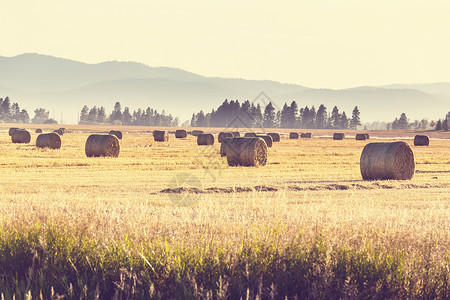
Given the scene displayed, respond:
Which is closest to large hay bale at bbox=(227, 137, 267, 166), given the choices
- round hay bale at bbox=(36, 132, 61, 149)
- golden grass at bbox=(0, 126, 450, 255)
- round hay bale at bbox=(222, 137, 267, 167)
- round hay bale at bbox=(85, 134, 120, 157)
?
round hay bale at bbox=(222, 137, 267, 167)

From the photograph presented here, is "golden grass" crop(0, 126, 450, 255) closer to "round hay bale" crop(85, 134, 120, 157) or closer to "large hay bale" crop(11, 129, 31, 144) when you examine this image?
"round hay bale" crop(85, 134, 120, 157)

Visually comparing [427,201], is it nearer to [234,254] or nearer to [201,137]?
[234,254]

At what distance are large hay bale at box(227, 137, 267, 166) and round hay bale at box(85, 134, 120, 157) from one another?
1004 cm

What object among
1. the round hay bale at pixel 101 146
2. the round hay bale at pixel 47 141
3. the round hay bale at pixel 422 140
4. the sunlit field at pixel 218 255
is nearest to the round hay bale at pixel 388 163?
the sunlit field at pixel 218 255

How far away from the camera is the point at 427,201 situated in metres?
17.9

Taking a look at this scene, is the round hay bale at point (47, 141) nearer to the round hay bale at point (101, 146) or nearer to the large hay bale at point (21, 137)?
the round hay bale at point (101, 146)

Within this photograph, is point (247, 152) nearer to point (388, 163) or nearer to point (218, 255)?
point (388, 163)

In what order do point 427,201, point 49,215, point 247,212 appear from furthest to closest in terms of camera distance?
point 427,201 < point 247,212 < point 49,215

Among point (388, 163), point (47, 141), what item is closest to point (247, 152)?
point (388, 163)

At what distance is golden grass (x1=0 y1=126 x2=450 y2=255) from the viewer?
1001cm

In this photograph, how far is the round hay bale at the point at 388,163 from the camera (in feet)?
84.5

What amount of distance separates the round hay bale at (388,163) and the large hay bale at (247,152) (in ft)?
24.1

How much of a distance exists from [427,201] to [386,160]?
322 inches

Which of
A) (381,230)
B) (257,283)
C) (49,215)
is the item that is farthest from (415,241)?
(49,215)
